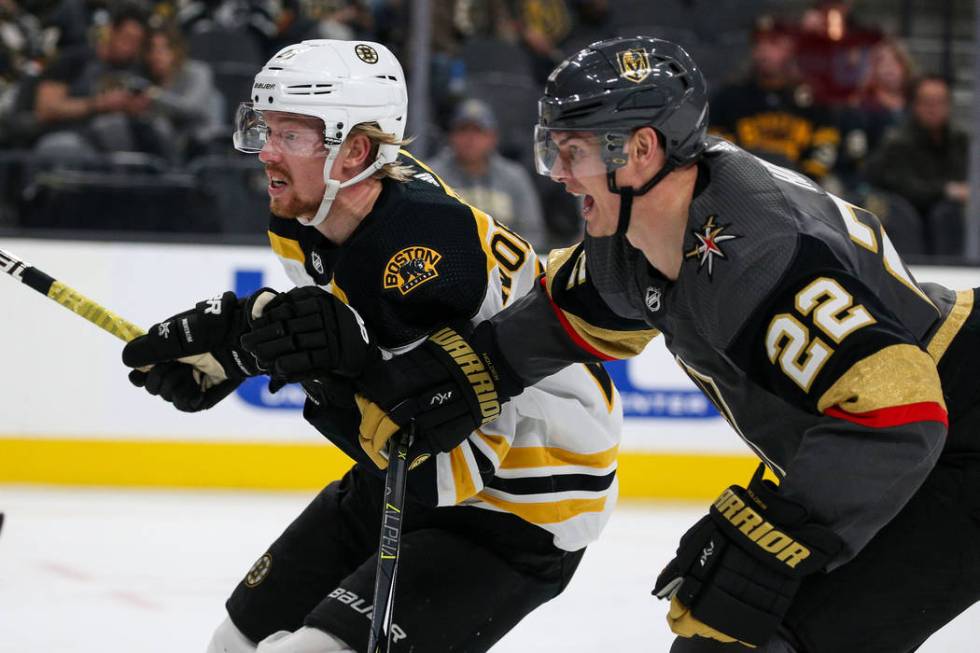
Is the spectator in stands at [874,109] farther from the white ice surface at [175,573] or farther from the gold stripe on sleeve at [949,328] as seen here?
the gold stripe on sleeve at [949,328]

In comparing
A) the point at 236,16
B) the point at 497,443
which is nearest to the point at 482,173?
the point at 236,16

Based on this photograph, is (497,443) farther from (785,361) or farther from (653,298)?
(785,361)

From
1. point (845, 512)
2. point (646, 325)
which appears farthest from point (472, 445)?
point (845, 512)

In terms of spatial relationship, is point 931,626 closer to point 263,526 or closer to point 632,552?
point 632,552

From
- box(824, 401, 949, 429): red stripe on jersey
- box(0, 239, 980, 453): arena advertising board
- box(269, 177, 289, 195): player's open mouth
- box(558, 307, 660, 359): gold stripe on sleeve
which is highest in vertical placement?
box(269, 177, 289, 195): player's open mouth

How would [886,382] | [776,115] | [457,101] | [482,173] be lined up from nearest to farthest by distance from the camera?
[886,382] < [482,173] < [776,115] < [457,101]

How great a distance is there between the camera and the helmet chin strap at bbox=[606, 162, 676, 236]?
1982mm

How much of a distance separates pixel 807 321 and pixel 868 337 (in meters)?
0.08

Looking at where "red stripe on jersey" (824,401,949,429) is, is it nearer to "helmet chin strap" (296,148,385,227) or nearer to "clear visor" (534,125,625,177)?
"clear visor" (534,125,625,177)

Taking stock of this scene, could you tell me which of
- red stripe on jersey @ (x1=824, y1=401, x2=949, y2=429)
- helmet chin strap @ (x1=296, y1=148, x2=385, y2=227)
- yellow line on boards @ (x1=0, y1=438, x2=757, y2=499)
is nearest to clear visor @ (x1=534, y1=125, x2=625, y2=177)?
helmet chin strap @ (x1=296, y1=148, x2=385, y2=227)

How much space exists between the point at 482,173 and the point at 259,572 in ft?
11.4

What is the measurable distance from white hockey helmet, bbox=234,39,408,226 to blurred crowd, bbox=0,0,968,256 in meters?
3.02

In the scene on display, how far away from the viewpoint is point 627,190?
199 cm

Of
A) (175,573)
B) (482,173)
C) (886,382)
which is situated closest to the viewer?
(886,382)
